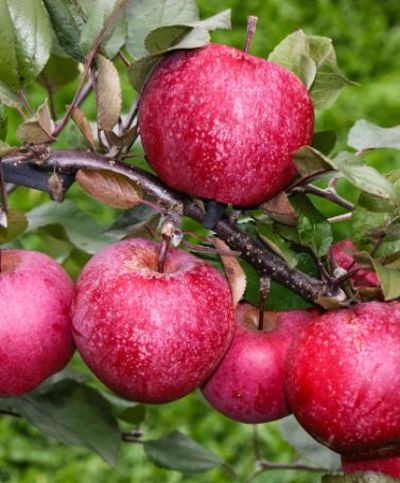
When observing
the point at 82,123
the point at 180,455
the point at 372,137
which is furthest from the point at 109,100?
the point at 180,455

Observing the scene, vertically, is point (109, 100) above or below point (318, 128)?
above

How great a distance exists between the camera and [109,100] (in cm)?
89

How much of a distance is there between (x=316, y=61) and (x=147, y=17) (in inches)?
6.8

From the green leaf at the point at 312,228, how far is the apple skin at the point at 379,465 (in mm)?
214

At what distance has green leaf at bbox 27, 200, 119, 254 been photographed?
1.29 m

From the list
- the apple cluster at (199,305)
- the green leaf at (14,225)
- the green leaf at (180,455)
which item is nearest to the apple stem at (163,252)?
the apple cluster at (199,305)

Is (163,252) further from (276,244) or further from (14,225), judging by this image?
(14,225)

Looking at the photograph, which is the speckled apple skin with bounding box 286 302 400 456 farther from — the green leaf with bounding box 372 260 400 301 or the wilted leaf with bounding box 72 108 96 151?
the wilted leaf with bounding box 72 108 96 151

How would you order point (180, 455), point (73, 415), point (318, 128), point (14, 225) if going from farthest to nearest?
point (318, 128), point (180, 455), point (73, 415), point (14, 225)

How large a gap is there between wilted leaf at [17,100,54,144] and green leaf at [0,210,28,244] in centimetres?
18

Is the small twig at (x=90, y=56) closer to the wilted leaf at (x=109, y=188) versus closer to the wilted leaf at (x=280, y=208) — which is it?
the wilted leaf at (x=109, y=188)

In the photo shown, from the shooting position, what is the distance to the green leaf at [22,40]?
893mm

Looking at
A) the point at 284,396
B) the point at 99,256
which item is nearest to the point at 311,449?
the point at 284,396

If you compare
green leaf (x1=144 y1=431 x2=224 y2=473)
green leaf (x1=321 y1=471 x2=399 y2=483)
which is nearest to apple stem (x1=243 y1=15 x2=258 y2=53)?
green leaf (x1=321 y1=471 x2=399 y2=483)
